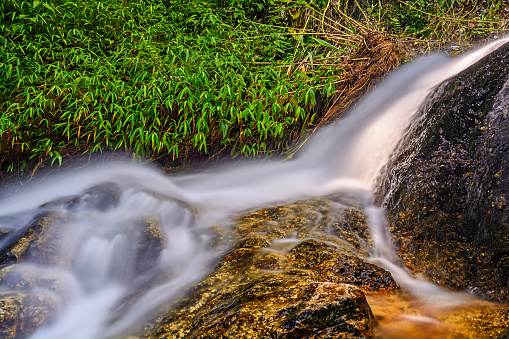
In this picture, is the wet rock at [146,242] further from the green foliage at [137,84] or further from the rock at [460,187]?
the rock at [460,187]

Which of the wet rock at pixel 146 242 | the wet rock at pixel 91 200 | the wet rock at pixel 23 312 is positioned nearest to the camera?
the wet rock at pixel 23 312

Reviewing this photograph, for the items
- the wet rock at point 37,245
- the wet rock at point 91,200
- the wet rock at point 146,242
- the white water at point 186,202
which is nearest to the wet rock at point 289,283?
the white water at point 186,202

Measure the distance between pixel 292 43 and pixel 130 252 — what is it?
382 centimetres

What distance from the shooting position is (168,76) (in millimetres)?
4039

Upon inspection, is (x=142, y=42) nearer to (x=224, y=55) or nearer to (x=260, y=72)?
(x=224, y=55)

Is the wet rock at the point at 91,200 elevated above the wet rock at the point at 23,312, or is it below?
above

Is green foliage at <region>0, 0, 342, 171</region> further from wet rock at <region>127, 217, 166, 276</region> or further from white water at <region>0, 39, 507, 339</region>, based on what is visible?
wet rock at <region>127, 217, 166, 276</region>

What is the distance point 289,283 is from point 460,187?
57.1 inches

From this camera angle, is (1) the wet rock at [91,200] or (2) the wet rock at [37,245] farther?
(1) the wet rock at [91,200]

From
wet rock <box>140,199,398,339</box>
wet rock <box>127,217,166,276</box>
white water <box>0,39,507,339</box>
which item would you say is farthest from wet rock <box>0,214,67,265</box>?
wet rock <box>140,199,398,339</box>

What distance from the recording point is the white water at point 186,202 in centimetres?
217

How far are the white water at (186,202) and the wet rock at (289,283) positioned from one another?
0.70 feet

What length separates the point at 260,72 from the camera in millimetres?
4387

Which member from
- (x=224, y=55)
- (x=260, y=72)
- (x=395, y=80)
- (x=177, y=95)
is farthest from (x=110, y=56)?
(x=395, y=80)
